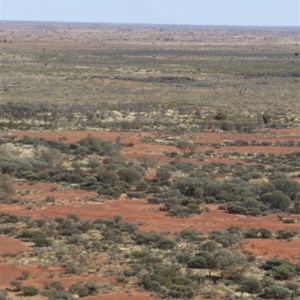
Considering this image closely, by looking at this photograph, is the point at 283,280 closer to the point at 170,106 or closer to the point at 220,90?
the point at 170,106

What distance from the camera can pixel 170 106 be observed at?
68938mm

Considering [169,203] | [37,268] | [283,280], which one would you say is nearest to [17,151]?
[169,203]

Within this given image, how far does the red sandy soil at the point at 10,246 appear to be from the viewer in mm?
22828

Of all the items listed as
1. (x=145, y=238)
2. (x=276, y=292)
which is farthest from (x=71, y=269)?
(x=276, y=292)

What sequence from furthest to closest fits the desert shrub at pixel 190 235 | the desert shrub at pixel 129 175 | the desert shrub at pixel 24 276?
the desert shrub at pixel 129 175 < the desert shrub at pixel 190 235 < the desert shrub at pixel 24 276

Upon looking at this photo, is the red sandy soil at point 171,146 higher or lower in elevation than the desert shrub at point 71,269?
lower

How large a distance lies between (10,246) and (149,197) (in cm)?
1027

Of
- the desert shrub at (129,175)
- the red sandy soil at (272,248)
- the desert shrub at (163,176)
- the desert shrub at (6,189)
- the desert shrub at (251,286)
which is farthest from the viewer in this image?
the desert shrub at (163,176)

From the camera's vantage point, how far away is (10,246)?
23469 mm

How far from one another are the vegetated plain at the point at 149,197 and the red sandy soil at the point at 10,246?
0.23ft

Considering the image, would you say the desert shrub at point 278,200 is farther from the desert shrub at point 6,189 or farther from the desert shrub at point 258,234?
the desert shrub at point 6,189

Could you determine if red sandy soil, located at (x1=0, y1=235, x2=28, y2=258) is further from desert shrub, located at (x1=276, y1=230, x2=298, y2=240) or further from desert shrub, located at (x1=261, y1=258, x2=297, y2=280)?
desert shrub, located at (x1=276, y1=230, x2=298, y2=240)

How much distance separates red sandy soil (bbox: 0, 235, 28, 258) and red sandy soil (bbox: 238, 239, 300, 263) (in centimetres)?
794

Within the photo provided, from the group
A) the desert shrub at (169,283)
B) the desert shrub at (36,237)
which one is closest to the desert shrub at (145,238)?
the desert shrub at (36,237)
